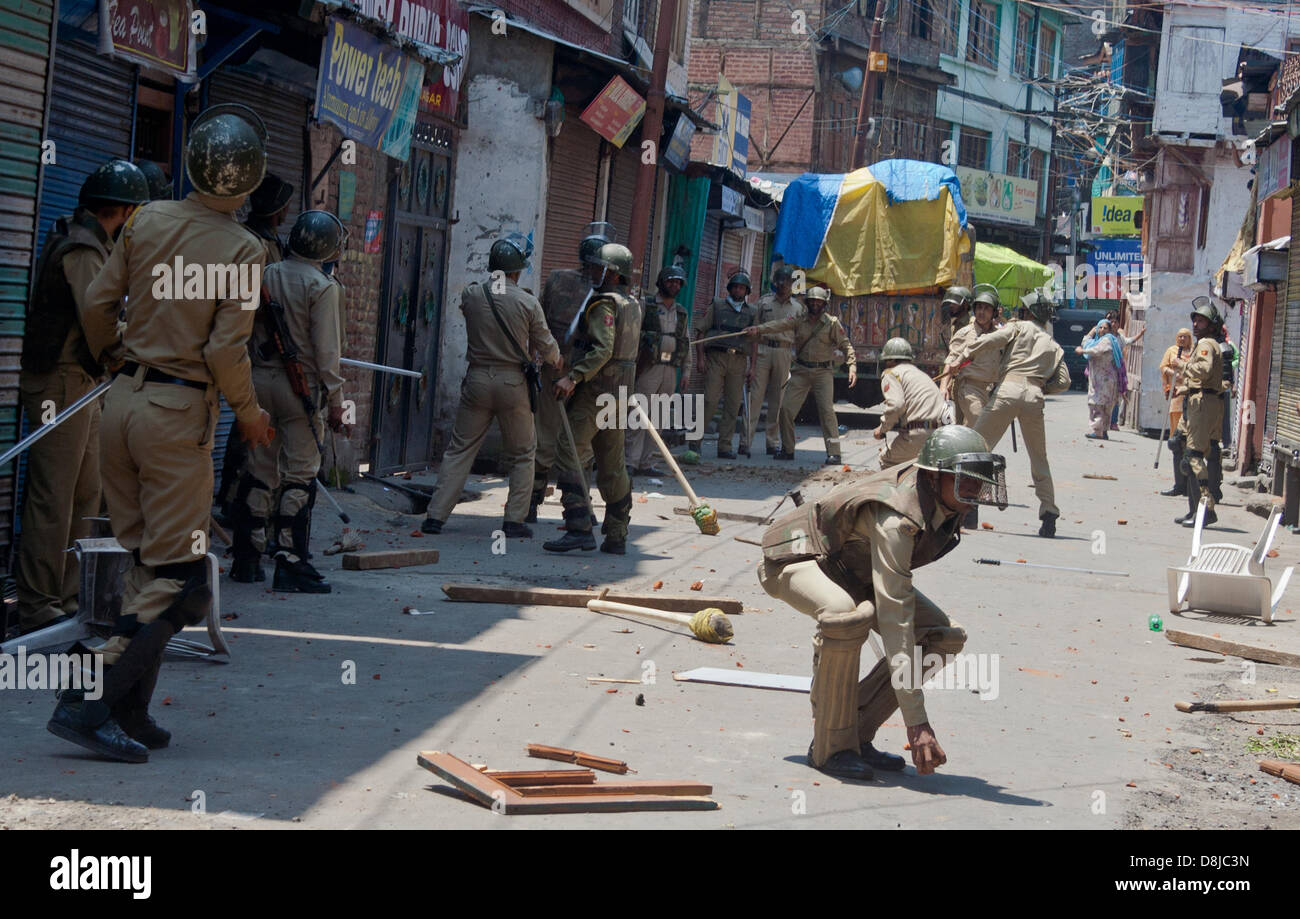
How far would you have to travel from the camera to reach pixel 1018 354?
13250 mm

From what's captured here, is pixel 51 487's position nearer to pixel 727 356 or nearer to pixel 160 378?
pixel 160 378

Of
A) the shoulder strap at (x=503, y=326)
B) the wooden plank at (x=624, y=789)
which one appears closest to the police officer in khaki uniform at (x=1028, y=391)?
the shoulder strap at (x=503, y=326)

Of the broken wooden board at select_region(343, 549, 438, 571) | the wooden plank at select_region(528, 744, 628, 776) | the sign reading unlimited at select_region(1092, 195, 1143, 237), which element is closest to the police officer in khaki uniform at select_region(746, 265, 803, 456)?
the broken wooden board at select_region(343, 549, 438, 571)

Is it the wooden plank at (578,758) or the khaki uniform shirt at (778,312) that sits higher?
the khaki uniform shirt at (778,312)

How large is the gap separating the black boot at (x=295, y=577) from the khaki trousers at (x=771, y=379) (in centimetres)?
1061

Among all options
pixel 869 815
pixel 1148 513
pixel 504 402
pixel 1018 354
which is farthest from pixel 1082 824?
pixel 1148 513

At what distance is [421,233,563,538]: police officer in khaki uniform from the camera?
10438 mm

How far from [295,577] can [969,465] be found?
4369 mm

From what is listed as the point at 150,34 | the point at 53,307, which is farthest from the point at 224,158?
the point at 150,34

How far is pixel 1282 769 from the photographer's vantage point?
19.6ft

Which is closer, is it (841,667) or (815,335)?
(841,667)

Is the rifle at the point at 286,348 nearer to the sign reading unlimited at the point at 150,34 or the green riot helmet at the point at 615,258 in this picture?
the sign reading unlimited at the point at 150,34

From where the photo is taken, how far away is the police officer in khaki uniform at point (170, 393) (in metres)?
4.99

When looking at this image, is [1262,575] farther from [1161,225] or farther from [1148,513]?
[1161,225]
